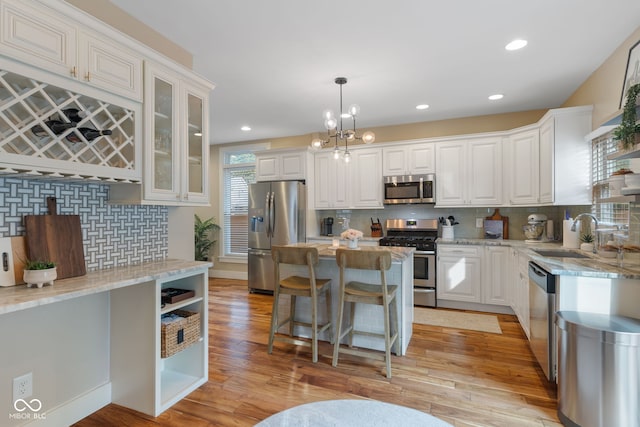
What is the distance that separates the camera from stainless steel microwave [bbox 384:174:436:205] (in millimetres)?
4711

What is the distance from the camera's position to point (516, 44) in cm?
274

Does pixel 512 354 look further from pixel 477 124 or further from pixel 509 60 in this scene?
pixel 477 124

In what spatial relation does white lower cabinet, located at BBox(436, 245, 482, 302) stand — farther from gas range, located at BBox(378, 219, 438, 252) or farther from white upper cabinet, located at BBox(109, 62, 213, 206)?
white upper cabinet, located at BBox(109, 62, 213, 206)

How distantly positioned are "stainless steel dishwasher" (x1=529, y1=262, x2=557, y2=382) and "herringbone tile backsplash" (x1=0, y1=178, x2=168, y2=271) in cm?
302

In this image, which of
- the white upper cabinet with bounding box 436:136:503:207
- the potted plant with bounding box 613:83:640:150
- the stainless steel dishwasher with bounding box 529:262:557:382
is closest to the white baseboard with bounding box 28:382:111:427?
the stainless steel dishwasher with bounding box 529:262:557:382

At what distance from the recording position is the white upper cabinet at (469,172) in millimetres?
4404

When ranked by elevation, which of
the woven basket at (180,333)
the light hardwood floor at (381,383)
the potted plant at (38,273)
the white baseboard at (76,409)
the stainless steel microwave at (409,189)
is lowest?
the light hardwood floor at (381,383)

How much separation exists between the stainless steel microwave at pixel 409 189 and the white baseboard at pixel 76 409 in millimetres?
4006

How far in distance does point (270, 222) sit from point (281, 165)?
1001 mm

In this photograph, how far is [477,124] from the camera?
4762mm

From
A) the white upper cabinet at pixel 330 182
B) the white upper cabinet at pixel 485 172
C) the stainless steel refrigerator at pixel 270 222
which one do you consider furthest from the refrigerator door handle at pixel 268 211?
the white upper cabinet at pixel 485 172

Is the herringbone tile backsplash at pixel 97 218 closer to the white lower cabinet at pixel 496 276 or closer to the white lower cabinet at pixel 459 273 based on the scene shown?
the white lower cabinet at pixel 459 273

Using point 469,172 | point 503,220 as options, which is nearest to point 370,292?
point 469,172

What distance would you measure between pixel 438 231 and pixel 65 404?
456 centimetres
